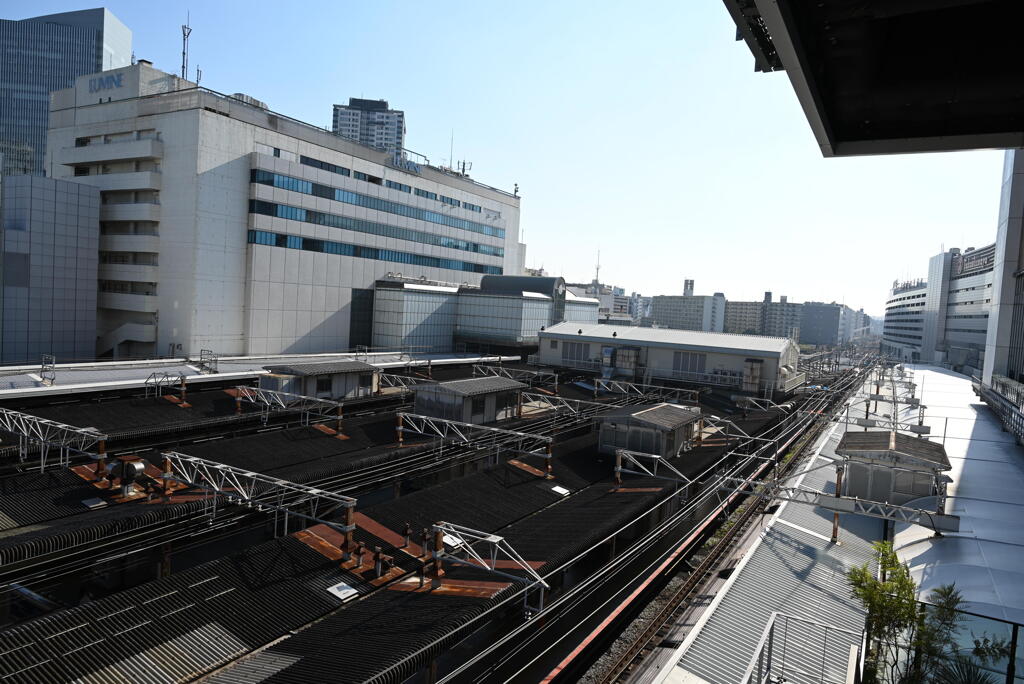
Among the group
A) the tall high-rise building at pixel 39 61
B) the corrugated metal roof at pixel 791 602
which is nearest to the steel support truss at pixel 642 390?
the corrugated metal roof at pixel 791 602

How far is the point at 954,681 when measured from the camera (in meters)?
12.1

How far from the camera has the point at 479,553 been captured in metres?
16.4

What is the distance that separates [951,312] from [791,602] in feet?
330

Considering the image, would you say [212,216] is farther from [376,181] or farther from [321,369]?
[321,369]

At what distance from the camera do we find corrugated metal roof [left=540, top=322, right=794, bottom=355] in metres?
43.4

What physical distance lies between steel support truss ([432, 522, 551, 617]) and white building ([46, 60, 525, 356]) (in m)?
30.0

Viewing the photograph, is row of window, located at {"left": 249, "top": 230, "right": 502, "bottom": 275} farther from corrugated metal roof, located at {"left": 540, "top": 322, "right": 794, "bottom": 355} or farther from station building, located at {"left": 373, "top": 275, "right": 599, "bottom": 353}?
corrugated metal roof, located at {"left": 540, "top": 322, "right": 794, "bottom": 355}

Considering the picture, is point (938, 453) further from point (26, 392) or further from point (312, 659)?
point (26, 392)

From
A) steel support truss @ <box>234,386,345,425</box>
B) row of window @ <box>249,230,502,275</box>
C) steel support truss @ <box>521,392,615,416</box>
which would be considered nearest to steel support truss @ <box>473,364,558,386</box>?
steel support truss @ <box>521,392,615,416</box>

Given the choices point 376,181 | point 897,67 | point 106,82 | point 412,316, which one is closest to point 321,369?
point 412,316

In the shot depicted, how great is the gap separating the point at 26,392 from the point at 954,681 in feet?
106

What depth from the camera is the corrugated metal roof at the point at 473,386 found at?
2917cm

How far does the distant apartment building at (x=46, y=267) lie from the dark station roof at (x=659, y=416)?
1323 inches

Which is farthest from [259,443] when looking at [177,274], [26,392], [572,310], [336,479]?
[572,310]
